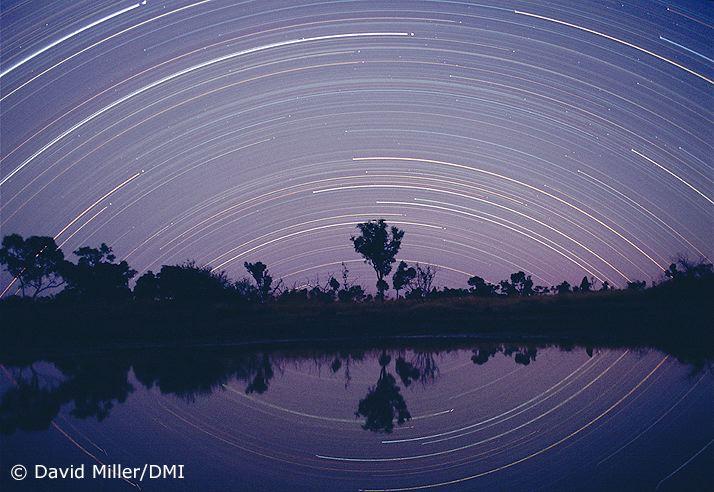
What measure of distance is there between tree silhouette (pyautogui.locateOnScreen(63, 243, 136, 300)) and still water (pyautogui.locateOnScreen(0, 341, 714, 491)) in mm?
49078

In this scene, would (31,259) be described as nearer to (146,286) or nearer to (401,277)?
(146,286)

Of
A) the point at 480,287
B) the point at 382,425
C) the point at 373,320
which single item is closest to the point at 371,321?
the point at 373,320

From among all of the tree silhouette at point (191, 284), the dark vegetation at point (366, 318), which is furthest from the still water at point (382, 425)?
the tree silhouette at point (191, 284)

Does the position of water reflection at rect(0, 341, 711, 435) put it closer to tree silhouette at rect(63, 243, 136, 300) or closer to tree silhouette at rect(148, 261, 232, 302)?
tree silhouette at rect(148, 261, 232, 302)

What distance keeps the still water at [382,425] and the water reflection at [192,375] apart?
0.36 feet

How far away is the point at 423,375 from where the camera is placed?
16.6 m

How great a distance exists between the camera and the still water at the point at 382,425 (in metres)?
7.69

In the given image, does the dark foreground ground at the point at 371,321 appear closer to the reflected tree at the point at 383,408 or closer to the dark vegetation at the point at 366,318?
the dark vegetation at the point at 366,318

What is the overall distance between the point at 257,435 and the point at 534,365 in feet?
36.8

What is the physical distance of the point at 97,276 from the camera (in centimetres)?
6669

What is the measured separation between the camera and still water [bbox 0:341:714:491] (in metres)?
7.69

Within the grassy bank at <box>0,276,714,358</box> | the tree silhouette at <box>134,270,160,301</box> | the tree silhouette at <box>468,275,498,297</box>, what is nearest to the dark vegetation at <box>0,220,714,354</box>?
the grassy bank at <box>0,276,714,358</box>

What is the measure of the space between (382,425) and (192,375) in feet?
32.2

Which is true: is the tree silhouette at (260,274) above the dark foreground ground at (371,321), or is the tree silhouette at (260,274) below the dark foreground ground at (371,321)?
above
